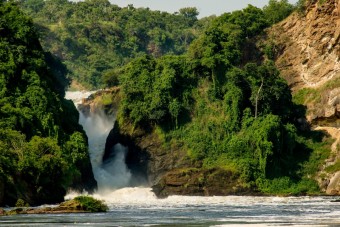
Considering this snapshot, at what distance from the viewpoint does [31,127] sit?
99.5 m

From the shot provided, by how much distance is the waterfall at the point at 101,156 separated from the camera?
119 m

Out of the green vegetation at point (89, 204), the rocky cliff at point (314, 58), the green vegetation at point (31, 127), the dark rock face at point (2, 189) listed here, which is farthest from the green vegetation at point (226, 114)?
the green vegetation at point (89, 204)

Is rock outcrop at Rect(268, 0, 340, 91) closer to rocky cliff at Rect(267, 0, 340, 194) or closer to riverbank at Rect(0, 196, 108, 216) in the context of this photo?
rocky cliff at Rect(267, 0, 340, 194)

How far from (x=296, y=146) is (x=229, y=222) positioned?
58.3 m

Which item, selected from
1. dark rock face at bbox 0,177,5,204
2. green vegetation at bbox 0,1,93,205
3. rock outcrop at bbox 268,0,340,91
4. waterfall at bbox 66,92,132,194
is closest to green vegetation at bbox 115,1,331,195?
waterfall at bbox 66,92,132,194

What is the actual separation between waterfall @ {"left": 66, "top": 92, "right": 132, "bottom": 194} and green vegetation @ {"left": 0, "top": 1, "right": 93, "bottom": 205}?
229 inches

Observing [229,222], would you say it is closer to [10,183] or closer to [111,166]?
[10,183]

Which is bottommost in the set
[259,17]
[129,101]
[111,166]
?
[111,166]

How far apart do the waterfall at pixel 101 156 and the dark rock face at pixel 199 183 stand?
29.5 feet

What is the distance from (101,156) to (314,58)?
30.4m

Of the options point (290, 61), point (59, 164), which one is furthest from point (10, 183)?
point (290, 61)

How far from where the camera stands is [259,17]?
138125 mm

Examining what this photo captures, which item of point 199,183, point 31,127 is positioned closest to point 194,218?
point 31,127

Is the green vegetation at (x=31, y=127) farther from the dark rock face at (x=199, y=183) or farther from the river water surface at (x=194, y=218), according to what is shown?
the river water surface at (x=194, y=218)
